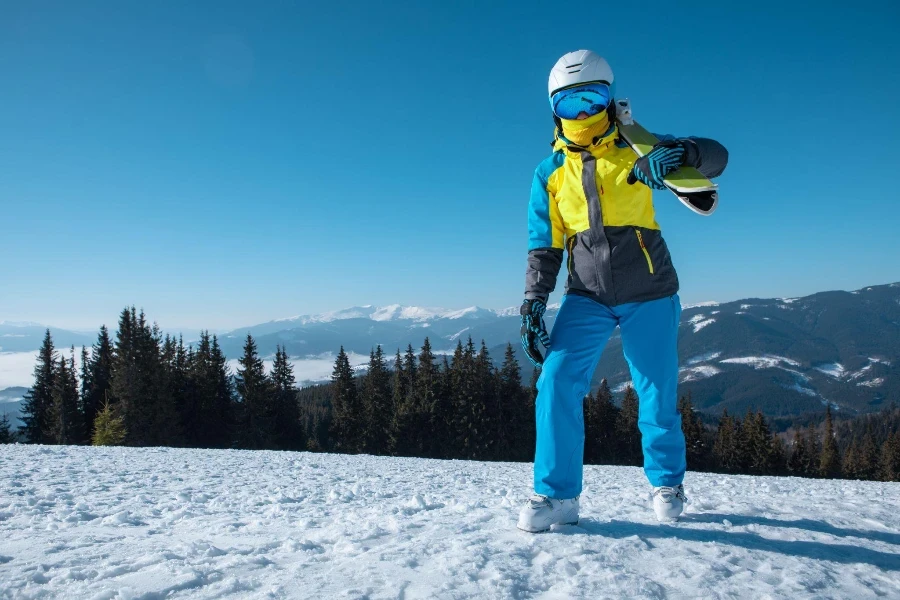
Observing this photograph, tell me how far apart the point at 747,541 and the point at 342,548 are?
238cm

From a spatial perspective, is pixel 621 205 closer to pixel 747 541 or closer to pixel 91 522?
pixel 747 541

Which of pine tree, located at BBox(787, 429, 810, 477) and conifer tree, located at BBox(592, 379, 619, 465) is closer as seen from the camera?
conifer tree, located at BBox(592, 379, 619, 465)

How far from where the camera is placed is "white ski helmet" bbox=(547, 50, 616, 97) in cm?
330

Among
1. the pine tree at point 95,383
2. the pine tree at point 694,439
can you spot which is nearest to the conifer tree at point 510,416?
the pine tree at point 694,439

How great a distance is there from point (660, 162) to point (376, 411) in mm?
37329

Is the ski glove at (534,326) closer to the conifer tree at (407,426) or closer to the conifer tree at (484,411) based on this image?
the conifer tree at (484,411)

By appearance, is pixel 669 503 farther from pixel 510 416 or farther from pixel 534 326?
pixel 510 416

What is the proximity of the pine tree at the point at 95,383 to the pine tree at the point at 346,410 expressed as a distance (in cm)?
1609

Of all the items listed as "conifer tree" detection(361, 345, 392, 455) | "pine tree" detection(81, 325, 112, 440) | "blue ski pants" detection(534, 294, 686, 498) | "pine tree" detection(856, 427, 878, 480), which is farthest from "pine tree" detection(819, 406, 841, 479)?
"pine tree" detection(81, 325, 112, 440)

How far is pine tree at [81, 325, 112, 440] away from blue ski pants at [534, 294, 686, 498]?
39841mm

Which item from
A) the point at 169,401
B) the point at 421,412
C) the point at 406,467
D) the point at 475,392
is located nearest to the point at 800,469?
the point at 475,392

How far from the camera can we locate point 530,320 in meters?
3.42

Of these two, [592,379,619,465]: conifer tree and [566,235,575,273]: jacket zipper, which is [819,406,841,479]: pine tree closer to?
[592,379,619,465]: conifer tree

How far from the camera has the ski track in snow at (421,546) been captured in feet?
7.06
